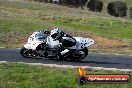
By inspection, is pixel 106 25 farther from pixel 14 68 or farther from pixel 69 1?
pixel 69 1

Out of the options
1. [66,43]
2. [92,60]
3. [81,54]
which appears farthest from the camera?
[92,60]

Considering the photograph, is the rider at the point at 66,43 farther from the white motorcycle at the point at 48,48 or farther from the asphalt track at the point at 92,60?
the asphalt track at the point at 92,60

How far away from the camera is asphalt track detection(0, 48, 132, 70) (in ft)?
74.2

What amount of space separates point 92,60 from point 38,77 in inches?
288

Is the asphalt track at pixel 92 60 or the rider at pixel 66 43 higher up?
the rider at pixel 66 43

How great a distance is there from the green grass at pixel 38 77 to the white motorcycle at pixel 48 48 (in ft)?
10.5

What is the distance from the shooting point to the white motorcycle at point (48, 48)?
2347cm

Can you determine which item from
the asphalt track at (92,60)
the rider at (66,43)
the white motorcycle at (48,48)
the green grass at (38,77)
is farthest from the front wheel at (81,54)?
the green grass at (38,77)

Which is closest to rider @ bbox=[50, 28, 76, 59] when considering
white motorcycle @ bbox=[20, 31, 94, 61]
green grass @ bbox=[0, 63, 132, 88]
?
white motorcycle @ bbox=[20, 31, 94, 61]

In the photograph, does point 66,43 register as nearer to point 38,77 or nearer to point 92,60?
point 92,60

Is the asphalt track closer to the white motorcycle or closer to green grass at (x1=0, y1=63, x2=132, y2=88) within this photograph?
the white motorcycle

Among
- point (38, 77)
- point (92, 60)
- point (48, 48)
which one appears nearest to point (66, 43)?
point (48, 48)

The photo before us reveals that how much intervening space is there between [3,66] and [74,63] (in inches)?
181

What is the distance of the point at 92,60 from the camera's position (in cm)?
2455
